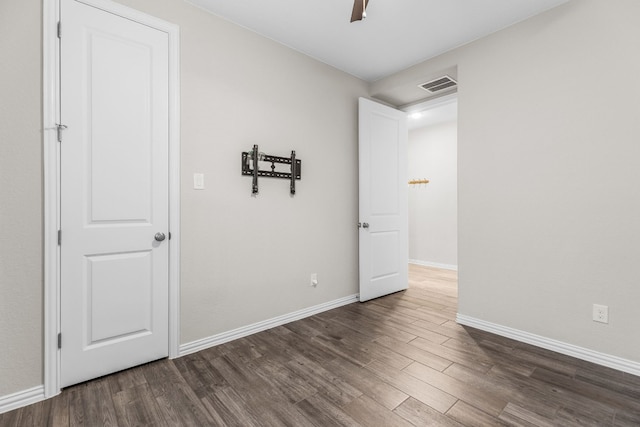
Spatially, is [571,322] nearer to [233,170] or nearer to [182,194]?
[233,170]

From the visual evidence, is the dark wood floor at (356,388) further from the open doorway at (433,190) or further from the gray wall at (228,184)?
the open doorway at (433,190)

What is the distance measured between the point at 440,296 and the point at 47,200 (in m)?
3.86

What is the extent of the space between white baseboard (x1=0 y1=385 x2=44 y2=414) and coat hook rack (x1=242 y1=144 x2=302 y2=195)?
6.07 feet

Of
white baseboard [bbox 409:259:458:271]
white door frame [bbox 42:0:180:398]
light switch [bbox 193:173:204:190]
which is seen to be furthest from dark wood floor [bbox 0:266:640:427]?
white baseboard [bbox 409:259:458:271]

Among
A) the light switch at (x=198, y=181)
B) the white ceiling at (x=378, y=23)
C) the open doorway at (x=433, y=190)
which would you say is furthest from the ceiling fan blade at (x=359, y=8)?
the open doorway at (x=433, y=190)

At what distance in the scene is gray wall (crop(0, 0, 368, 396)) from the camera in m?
1.70

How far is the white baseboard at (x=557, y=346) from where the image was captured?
2053 mm

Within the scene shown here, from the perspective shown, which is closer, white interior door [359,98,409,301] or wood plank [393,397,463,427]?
wood plank [393,397,463,427]

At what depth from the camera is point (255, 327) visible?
269cm

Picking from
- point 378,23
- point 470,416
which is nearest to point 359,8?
point 378,23

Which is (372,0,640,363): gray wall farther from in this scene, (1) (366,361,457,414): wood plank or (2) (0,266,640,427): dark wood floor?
(1) (366,361,457,414): wood plank

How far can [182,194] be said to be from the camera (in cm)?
228

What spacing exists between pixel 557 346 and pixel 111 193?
11.3 feet

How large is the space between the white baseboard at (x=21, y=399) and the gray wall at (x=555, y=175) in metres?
3.23
